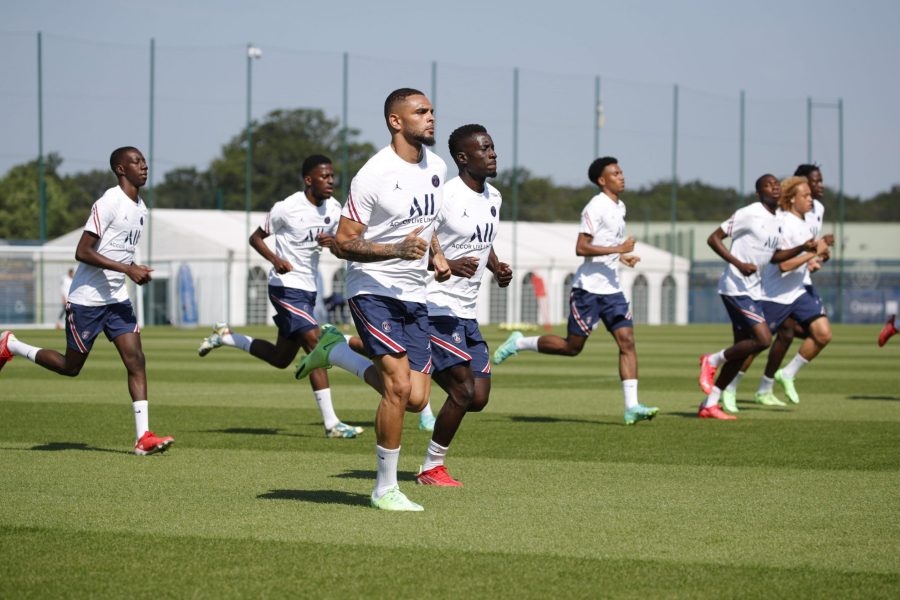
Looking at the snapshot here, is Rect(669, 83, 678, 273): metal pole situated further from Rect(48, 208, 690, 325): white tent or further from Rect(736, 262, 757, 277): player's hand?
Rect(736, 262, 757, 277): player's hand

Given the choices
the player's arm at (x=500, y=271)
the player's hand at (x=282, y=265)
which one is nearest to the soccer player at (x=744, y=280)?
the player's hand at (x=282, y=265)

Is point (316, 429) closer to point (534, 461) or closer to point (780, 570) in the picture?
point (534, 461)

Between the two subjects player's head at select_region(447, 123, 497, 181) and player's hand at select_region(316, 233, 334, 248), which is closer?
player's head at select_region(447, 123, 497, 181)

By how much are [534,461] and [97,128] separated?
40349mm

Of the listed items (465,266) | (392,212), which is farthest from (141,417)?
(392,212)

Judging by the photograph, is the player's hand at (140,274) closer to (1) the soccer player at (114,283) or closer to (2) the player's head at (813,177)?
(1) the soccer player at (114,283)

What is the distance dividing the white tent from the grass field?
107 feet

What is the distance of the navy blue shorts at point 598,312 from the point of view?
43.1 feet

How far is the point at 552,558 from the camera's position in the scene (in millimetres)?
5953

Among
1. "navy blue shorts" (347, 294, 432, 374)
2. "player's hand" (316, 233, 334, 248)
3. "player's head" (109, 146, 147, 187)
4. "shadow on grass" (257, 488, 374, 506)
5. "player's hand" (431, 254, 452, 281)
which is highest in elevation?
"player's head" (109, 146, 147, 187)

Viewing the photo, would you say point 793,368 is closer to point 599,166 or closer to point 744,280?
point 744,280

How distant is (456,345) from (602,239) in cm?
490

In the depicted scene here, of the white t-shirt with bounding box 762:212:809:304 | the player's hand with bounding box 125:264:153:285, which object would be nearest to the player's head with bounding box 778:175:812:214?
the white t-shirt with bounding box 762:212:809:304

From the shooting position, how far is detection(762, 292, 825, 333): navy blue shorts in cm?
1488
